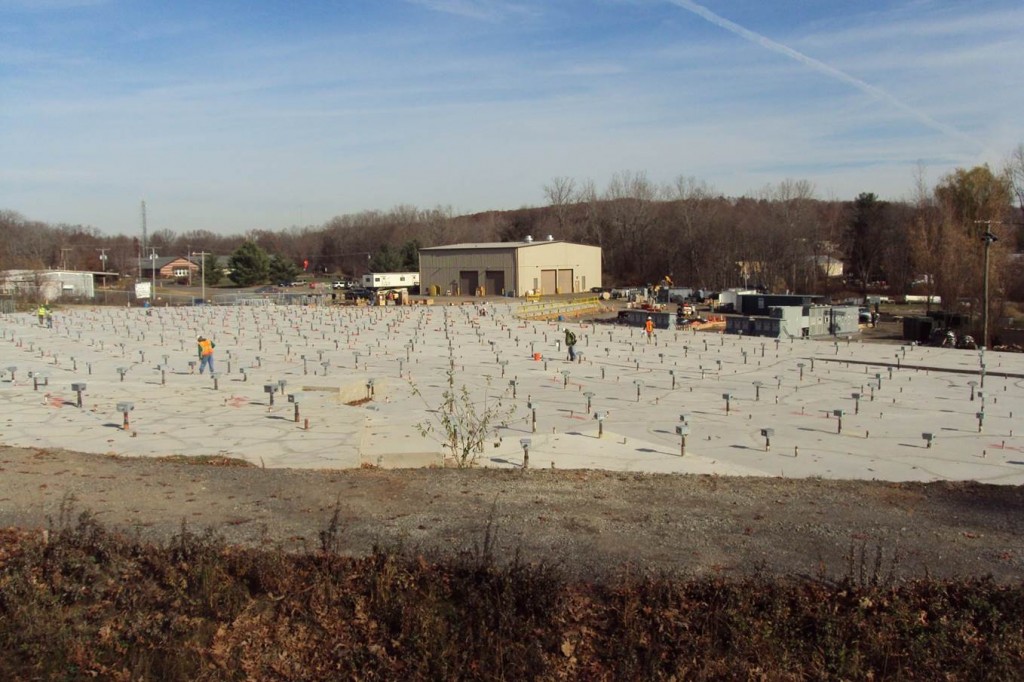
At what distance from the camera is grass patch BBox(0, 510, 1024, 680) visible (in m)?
5.09

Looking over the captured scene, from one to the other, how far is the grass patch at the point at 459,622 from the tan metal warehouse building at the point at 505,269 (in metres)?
57.8

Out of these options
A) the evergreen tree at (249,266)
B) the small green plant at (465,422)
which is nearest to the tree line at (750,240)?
the evergreen tree at (249,266)

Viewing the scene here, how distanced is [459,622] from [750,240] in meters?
74.9

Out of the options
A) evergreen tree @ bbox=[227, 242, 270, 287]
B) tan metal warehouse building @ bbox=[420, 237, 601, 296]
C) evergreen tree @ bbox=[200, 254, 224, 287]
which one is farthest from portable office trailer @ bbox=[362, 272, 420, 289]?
evergreen tree @ bbox=[200, 254, 224, 287]

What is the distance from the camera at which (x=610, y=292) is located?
6519cm

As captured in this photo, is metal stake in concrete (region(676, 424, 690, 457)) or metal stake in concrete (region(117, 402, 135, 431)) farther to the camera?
metal stake in concrete (region(117, 402, 135, 431))

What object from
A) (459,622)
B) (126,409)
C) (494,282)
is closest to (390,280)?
(494,282)

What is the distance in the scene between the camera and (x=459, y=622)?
5547 millimetres

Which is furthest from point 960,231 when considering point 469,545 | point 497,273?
point 469,545

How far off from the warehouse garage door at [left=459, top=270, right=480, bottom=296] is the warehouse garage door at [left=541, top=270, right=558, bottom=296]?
5.46 m

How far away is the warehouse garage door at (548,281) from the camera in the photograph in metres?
66.7

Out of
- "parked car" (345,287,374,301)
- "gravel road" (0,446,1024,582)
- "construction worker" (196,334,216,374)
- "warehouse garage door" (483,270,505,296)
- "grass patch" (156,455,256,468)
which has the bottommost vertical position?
"grass patch" (156,455,256,468)

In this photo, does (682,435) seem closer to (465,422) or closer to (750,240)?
(465,422)

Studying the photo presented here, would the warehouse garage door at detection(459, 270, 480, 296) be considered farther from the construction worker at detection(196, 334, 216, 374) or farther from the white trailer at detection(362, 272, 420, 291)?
the construction worker at detection(196, 334, 216, 374)
